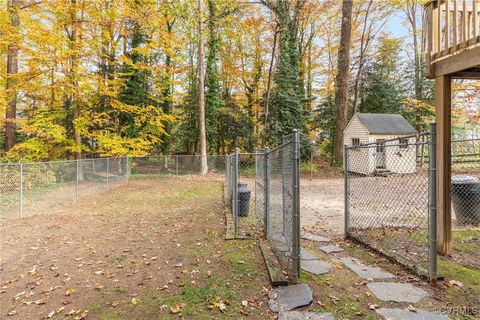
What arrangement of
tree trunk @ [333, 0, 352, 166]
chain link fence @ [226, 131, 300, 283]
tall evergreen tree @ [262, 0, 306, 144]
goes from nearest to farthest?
chain link fence @ [226, 131, 300, 283]
tree trunk @ [333, 0, 352, 166]
tall evergreen tree @ [262, 0, 306, 144]

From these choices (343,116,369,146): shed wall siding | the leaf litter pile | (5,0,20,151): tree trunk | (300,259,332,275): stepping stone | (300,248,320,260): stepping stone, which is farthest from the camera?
(343,116,369,146): shed wall siding

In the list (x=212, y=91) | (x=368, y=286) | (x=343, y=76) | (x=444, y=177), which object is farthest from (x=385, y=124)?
(x=368, y=286)

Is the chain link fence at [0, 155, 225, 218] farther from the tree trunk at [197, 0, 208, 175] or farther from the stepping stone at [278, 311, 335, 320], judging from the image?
the stepping stone at [278, 311, 335, 320]

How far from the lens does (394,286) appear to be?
348 cm

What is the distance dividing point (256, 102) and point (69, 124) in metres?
13.6

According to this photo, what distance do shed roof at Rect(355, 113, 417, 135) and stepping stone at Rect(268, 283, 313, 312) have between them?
14772 mm

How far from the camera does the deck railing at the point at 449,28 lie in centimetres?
419

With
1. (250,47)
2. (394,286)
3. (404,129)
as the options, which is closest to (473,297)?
(394,286)

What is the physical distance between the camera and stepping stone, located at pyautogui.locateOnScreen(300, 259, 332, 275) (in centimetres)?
393

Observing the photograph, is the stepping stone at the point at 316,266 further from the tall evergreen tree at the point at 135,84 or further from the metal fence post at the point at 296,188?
the tall evergreen tree at the point at 135,84

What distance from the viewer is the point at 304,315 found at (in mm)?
2898

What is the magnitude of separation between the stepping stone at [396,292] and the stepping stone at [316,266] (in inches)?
23.8

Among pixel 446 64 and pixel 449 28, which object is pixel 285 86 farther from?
pixel 446 64

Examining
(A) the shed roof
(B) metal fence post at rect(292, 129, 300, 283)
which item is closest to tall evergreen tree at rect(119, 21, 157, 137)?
(A) the shed roof
